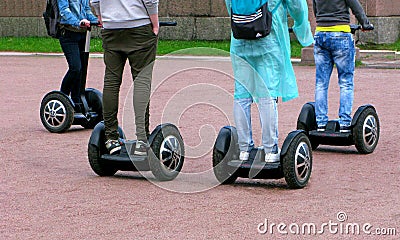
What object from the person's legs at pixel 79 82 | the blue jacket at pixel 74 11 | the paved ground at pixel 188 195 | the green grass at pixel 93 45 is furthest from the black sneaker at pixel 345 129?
the green grass at pixel 93 45

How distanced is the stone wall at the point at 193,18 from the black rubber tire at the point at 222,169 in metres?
11.4

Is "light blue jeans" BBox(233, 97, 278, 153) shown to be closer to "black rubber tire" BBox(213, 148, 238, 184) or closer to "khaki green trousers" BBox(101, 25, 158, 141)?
"black rubber tire" BBox(213, 148, 238, 184)

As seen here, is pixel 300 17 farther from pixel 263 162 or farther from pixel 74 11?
pixel 74 11

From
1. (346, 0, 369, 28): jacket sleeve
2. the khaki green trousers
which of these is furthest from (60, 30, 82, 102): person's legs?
(346, 0, 369, 28): jacket sleeve

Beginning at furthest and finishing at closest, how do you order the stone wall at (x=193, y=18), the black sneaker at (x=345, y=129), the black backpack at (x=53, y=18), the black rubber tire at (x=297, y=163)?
the stone wall at (x=193, y=18), the black backpack at (x=53, y=18), the black sneaker at (x=345, y=129), the black rubber tire at (x=297, y=163)

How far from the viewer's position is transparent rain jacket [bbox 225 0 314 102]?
675 cm

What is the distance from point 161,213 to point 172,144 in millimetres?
1121

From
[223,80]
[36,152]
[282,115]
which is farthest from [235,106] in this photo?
[223,80]

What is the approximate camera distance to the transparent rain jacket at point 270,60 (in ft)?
22.1

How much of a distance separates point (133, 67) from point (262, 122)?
115 cm

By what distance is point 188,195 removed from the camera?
6.61m

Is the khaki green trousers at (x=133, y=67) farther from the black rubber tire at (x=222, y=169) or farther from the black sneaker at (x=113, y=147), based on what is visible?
the black rubber tire at (x=222, y=169)

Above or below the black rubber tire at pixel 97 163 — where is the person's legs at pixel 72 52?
above

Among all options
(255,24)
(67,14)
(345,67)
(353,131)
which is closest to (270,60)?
(255,24)
